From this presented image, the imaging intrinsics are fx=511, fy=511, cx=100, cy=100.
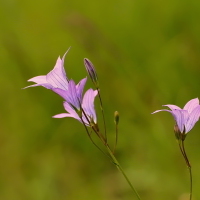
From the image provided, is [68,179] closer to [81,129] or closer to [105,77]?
[81,129]

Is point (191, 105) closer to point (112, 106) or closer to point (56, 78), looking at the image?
point (56, 78)

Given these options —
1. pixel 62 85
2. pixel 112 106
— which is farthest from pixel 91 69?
pixel 112 106

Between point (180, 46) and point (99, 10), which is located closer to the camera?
point (180, 46)

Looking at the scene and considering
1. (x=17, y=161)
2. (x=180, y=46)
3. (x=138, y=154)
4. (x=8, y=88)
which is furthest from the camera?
(x=8, y=88)

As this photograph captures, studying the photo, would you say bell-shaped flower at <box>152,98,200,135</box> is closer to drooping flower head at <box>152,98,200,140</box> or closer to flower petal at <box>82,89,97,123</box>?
drooping flower head at <box>152,98,200,140</box>

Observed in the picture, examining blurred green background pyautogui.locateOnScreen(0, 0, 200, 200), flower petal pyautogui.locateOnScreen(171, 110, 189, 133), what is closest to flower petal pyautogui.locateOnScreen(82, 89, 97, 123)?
flower petal pyautogui.locateOnScreen(171, 110, 189, 133)

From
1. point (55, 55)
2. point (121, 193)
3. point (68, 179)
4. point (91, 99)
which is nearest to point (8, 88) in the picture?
point (55, 55)

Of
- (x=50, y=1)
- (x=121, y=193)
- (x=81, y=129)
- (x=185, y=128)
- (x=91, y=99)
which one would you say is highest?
(x=50, y=1)

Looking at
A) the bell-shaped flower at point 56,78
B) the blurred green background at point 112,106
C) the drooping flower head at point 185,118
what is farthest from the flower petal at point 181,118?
the blurred green background at point 112,106
